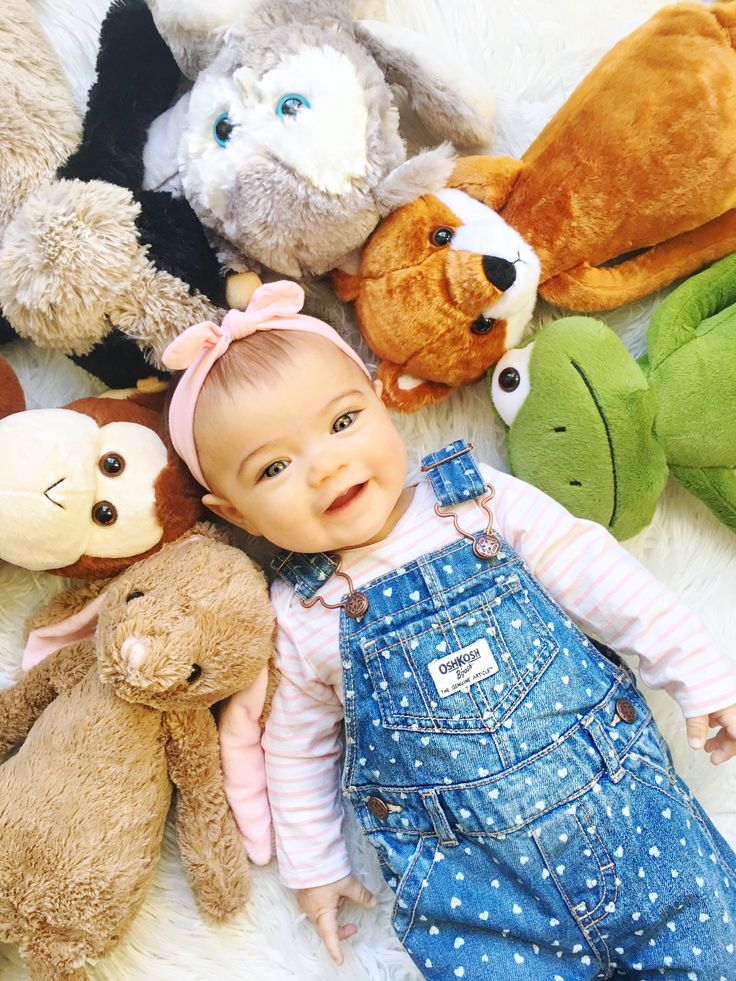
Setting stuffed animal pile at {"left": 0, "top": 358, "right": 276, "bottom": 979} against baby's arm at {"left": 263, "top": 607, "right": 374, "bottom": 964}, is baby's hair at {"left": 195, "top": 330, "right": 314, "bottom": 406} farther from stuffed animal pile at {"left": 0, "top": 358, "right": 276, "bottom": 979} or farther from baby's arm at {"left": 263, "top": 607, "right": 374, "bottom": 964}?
baby's arm at {"left": 263, "top": 607, "right": 374, "bottom": 964}

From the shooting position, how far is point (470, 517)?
0.94 m

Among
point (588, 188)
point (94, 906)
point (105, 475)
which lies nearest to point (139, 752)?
point (94, 906)

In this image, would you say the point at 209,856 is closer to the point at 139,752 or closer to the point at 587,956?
the point at 139,752

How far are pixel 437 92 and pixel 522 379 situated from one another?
0.35 metres

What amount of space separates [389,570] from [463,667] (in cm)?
15

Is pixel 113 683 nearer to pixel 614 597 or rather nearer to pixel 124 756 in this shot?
pixel 124 756

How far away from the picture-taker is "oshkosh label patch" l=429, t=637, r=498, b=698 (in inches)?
33.9

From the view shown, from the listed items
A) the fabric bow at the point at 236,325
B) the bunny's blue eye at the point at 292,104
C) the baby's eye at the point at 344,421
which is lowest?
the baby's eye at the point at 344,421

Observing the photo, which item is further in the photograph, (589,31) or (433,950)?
(589,31)

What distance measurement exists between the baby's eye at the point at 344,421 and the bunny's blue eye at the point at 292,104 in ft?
1.06

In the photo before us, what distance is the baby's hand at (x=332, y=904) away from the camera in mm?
943

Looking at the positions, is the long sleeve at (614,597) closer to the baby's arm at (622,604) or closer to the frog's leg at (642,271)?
the baby's arm at (622,604)

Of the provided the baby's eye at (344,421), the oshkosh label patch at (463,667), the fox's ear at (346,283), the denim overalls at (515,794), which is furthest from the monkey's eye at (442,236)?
the oshkosh label patch at (463,667)

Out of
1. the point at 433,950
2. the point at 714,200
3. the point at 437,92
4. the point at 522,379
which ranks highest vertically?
the point at 437,92
